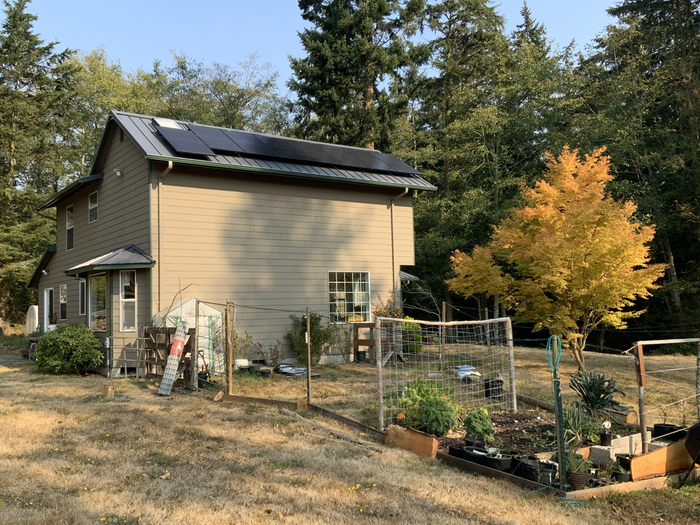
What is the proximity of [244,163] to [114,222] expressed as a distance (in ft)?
12.4

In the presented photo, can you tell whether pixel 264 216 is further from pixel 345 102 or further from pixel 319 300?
pixel 345 102

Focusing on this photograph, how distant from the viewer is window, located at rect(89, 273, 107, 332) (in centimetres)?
1278

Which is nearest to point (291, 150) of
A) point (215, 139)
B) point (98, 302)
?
point (215, 139)

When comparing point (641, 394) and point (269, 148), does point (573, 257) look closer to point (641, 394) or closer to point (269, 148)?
point (641, 394)

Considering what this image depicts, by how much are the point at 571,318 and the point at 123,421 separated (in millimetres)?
9356

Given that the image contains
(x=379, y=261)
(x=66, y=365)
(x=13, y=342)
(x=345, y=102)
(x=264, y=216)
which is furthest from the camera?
(x=345, y=102)

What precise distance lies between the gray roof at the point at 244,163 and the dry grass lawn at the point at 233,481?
19.9 ft

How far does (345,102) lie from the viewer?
24.9 meters

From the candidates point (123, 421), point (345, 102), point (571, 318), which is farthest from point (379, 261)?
point (345, 102)

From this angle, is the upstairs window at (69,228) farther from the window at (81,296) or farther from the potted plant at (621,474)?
the potted plant at (621,474)

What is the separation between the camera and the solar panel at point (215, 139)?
12.8 m

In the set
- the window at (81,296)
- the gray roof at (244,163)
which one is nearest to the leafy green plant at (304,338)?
the gray roof at (244,163)

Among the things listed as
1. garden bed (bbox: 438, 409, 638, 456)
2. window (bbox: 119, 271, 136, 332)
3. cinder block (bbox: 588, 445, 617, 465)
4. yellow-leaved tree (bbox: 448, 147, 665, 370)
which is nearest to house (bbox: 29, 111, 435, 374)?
window (bbox: 119, 271, 136, 332)

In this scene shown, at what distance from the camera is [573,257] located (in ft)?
36.8
